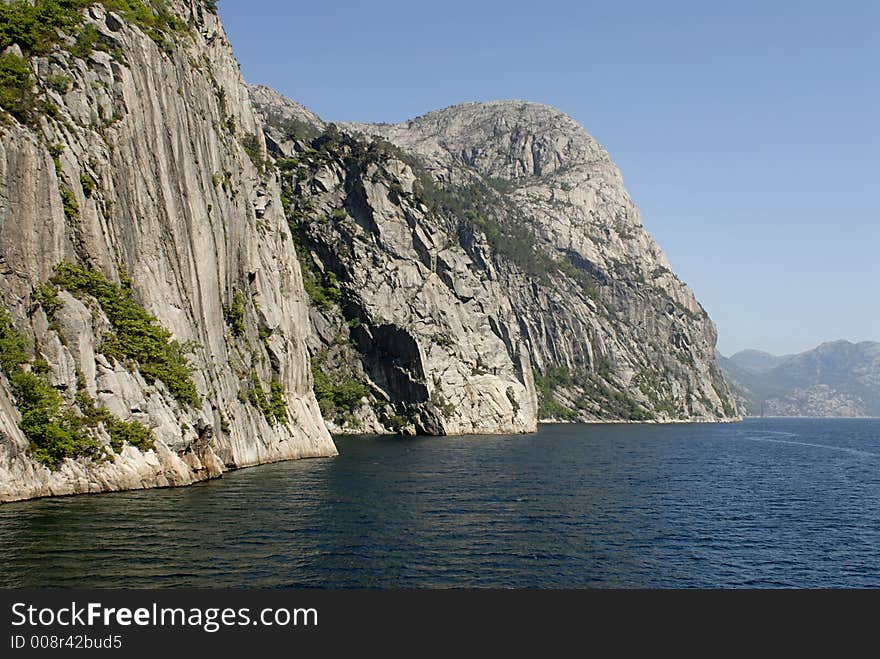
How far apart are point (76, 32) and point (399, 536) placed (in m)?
47.4

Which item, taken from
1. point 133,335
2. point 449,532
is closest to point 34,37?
point 133,335

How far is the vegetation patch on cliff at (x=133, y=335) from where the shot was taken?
52250mm

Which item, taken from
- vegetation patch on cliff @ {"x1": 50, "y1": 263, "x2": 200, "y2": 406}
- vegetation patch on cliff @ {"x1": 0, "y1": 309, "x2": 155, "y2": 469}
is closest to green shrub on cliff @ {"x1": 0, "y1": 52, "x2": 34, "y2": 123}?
vegetation patch on cliff @ {"x1": 50, "y1": 263, "x2": 200, "y2": 406}

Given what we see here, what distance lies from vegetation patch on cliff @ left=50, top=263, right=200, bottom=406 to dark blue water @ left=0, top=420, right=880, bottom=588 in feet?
27.3

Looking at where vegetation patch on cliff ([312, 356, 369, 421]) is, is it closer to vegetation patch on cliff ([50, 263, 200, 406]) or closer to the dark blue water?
the dark blue water

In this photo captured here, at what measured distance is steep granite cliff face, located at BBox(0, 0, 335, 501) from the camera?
157 ft

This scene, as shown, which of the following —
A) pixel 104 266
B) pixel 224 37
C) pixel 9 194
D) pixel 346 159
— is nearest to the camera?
pixel 9 194

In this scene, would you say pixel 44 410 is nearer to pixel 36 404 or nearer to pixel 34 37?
pixel 36 404

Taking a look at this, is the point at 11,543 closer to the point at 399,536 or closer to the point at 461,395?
the point at 399,536

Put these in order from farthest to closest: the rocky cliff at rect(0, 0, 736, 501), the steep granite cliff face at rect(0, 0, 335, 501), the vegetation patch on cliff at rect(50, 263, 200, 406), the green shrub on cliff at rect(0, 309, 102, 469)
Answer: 1. the vegetation patch on cliff at rect(50, 263, 200, 406)
2. the rocky cliff at rect(0, 0, 736, 501)
3. the steep granite cliff face at rect(0, 0, 335, 501)
4. the green shrub on cliff at rect(0, 309, 102, 469)

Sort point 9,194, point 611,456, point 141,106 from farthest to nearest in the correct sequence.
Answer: point 611,456 → point 141,106 → point 9,194

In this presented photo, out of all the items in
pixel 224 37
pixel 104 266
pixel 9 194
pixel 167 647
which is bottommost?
pixel 167 647

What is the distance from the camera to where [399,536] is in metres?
43.5

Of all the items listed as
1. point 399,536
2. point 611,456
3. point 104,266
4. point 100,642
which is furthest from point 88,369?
point 611,456
